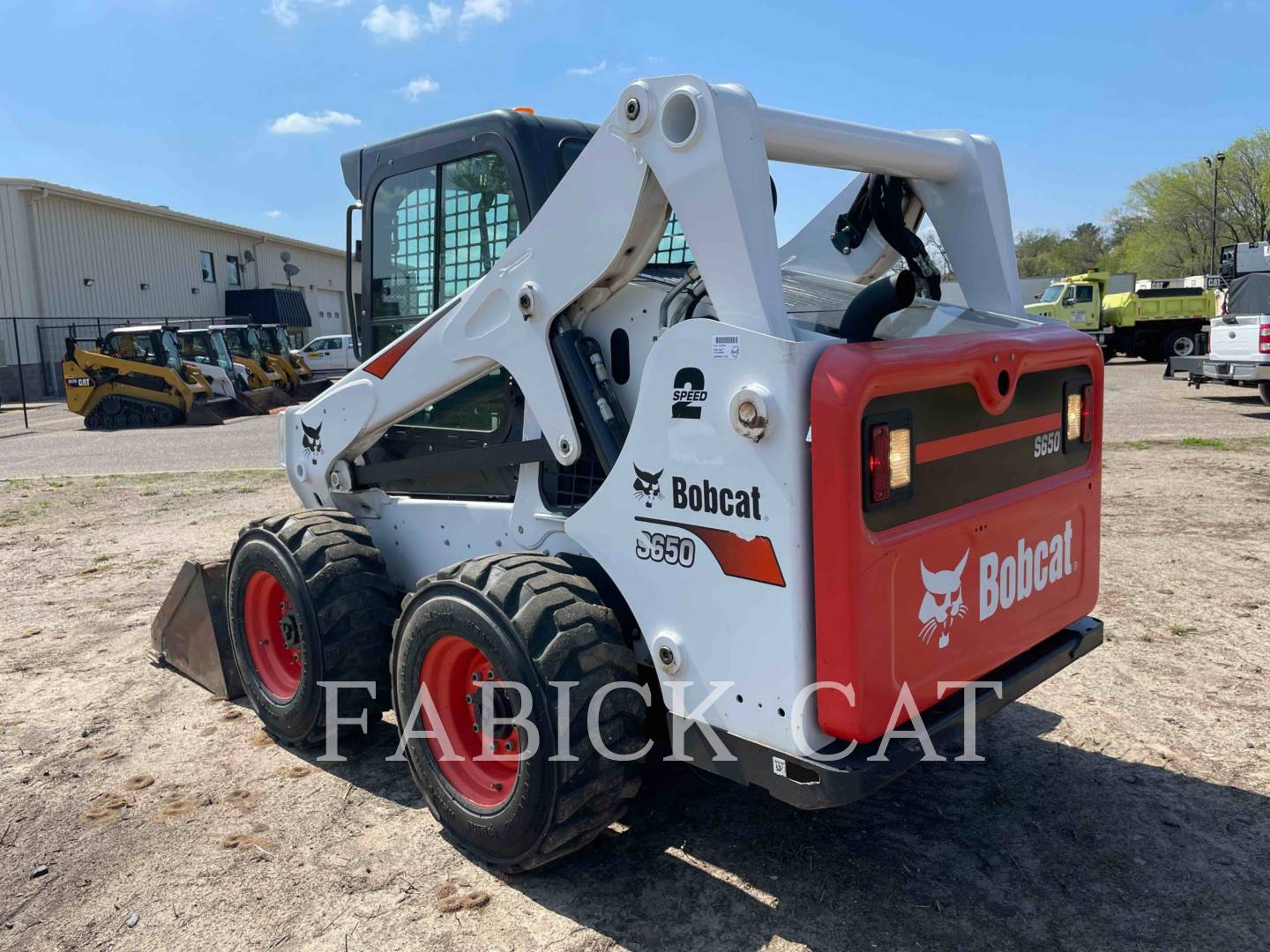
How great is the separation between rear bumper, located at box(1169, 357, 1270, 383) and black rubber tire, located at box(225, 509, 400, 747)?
1548 cm

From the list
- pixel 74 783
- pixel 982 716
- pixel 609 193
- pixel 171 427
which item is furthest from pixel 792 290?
pixel 171 427

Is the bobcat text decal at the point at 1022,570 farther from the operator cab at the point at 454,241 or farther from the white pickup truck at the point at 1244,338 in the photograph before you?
the white pickup truck at the point at 1244,338

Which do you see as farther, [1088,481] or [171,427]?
[171,427]

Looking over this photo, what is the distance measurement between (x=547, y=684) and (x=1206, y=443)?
1185 cm

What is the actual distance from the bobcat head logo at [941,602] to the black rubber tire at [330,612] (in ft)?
7.50

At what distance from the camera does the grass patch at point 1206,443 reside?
11.8 metres

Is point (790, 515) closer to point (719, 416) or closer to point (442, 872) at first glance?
point (719, 416)

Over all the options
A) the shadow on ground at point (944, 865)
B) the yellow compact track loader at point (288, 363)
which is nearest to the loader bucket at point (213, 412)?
the yellow compact track loader at point (288, 363)

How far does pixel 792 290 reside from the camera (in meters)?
3.79

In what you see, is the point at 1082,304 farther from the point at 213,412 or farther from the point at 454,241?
the point at 454,241

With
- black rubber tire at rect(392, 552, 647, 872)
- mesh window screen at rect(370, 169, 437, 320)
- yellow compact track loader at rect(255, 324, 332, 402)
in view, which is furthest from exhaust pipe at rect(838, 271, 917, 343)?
yellow compact track loader at rect(255, 324, 332, 402)

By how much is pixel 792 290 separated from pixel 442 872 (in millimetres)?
2477

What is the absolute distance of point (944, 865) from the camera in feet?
10.6

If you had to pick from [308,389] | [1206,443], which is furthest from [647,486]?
[308,389]
